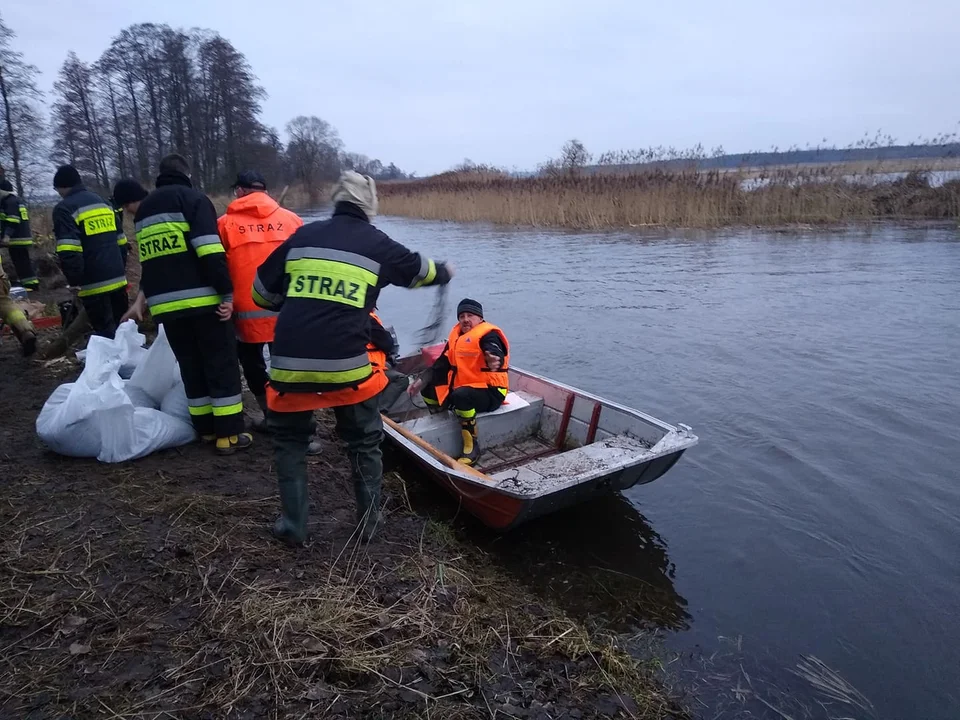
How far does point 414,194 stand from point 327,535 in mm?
29838

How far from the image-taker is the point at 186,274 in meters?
4.07

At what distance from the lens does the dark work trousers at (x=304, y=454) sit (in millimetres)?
3334

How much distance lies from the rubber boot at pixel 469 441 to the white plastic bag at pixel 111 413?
2.16 meters

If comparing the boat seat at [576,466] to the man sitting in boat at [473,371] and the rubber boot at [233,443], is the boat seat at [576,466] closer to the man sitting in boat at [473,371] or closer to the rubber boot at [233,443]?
the man sitting in boat at [473,371]

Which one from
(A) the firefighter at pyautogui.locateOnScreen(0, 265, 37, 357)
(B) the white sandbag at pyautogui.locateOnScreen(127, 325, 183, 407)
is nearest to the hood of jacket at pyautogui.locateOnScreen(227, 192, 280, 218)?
(B) the white sandbag at pyautogui.locateOnScreen(127, 325, 183, 407)

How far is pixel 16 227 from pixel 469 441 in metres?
7.58

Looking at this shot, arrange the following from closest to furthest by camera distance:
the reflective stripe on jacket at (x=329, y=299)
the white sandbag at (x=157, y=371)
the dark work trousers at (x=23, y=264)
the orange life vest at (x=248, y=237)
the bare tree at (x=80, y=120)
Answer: the reflective stripe on jacket at (x=329, y=299)
the orange life vest at (x=248, y=237)
the white sandbag at (x=157, y=371)
the dark work trousers at (x=23, y=264)
the bare tree at (x=80, y=120)

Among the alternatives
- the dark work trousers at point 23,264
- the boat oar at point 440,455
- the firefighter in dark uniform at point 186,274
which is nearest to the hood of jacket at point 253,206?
the firefighter in dark uniform at point 186,274

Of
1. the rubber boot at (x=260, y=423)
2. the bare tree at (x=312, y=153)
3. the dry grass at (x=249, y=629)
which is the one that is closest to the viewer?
the dry grass at (x=249, y=629)

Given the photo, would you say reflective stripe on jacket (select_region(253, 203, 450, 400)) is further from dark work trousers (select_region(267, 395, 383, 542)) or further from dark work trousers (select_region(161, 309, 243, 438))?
dark work trousers (select_region(161, 309, 243, 438))

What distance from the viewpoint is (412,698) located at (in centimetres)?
252

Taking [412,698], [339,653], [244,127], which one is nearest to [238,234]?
[339,653]

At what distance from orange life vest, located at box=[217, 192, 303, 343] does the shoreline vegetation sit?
58.7 ft

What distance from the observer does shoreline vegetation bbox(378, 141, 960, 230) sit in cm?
2033
